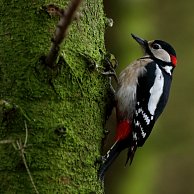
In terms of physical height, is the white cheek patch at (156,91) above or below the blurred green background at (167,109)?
above

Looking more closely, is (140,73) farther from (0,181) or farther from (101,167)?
(0,181)

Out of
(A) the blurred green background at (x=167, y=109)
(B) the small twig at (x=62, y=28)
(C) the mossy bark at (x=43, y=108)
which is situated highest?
(B) the small twig at (x=62, y=28)

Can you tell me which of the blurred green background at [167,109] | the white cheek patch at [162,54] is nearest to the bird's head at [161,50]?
the white cheek patch at [162,54]

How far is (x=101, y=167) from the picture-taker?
9.57 feet

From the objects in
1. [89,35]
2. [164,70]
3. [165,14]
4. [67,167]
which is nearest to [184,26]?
[165,14]

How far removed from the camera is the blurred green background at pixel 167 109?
6062 millimetres

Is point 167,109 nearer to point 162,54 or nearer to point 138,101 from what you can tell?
point 162,54

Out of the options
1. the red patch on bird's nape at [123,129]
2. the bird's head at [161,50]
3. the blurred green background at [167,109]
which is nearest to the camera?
the red patch on bird's nape at [123,129]

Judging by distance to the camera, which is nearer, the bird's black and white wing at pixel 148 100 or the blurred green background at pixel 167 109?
the bird's black and white wing at pixel 148 100

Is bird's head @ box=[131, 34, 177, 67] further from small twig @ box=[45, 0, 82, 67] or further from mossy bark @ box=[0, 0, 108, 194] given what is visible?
small twig @ box=[45, 0, 82, 67]

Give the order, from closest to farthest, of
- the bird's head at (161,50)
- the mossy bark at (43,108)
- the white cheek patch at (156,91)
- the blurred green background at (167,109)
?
the mossy bark at (43,108) → the white cheek patch at (156,91) → the bird's head at (161,50) → the blurred green background at (167,109)

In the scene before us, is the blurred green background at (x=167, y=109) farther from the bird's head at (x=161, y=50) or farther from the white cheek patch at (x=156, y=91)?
the white cheek patch at (x=156, y=91)

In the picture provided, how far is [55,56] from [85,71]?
0.50 meters

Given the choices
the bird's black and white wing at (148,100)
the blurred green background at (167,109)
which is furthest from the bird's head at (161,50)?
the blurred green background at (167,109)
